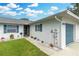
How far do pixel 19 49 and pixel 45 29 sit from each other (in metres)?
2.20

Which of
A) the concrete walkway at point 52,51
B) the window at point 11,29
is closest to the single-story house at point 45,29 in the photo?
the window at point 11,29

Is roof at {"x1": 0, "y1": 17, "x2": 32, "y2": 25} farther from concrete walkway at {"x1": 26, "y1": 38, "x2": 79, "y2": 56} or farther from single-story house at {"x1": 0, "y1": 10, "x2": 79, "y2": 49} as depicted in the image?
concrete walkway at {"x1": 26, "y1": 38, "x2": 79, "y2": 56}

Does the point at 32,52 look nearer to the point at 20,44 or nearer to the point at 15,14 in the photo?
the point at 20,44

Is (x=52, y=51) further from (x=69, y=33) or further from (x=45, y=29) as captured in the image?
(x=69, y=33)

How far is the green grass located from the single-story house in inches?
15.3

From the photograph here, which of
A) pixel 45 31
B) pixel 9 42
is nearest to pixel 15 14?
pixel 9 42

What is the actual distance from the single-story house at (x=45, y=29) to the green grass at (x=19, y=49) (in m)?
0.39

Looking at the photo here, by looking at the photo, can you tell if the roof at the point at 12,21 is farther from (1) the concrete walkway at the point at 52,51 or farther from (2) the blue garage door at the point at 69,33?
(2) the blue garage door at the point at 69,33

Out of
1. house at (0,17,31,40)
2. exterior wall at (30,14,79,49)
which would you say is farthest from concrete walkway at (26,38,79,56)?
house at (0,17,31,40)

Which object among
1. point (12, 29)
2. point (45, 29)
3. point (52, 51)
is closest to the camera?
point (52, 51)

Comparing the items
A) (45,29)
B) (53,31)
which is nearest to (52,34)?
(53,31)

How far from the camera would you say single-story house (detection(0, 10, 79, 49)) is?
7910 millimetres

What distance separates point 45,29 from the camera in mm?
8891

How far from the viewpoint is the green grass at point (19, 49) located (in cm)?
720
